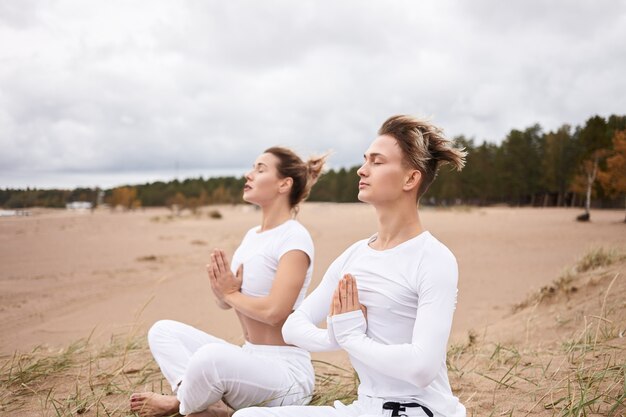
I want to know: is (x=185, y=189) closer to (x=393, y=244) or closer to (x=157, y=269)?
(x=157, y=269)

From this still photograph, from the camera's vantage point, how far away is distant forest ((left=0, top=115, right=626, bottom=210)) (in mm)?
14972

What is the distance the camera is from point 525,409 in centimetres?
310

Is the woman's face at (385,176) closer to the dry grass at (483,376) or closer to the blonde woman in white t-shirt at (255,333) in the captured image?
the blonde woman in white t-shirt at (255,333)

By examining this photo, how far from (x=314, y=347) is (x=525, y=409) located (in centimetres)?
167

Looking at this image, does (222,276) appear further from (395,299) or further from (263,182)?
(395,299)

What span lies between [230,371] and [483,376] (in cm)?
208

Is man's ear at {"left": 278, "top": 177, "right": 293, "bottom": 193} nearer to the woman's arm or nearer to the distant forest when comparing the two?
the woman's arm

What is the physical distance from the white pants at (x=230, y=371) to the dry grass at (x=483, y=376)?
479mm

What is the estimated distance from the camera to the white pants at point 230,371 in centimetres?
260


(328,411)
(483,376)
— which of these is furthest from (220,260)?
(483,376)

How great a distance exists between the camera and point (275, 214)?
3.48 meters

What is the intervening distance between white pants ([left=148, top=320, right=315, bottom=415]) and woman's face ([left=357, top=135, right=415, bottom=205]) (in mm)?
1127

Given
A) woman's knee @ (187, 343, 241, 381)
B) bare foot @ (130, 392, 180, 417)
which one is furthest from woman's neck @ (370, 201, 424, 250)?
bare foot @ (130, 392, 180, 417)

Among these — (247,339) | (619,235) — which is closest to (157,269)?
(247,339)
